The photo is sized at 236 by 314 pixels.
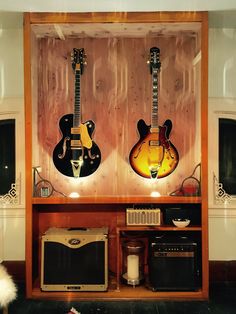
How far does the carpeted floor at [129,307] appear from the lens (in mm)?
3129

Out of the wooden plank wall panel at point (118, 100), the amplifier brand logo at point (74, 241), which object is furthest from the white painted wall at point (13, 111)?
the amplifier brand logo at point (74, 241)

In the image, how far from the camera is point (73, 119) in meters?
3.88

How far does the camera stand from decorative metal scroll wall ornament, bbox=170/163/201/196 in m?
3.54

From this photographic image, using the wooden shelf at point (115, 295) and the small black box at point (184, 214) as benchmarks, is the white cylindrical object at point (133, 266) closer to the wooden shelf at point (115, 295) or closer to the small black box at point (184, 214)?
the wooden shelf at point (115, 295)

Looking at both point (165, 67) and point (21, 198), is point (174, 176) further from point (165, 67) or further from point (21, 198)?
point (21, 198)

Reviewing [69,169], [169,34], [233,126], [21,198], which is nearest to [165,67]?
[169,34]

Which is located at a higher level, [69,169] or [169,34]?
[169,34]

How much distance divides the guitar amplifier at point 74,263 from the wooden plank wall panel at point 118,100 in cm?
68

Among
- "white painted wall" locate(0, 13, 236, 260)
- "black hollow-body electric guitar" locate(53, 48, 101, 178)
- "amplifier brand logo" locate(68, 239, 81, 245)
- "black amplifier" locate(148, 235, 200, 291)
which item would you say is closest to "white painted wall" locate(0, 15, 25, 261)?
"white painted wall" locate(0, 13, 236, 260)

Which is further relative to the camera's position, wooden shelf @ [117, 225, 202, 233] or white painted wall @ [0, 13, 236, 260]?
white painted wall @ [0, 13, 236, 260]

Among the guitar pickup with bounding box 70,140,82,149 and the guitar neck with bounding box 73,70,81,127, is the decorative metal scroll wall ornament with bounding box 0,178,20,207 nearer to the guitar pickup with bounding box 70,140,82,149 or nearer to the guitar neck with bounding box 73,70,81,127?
the guitar pickup with bounding box 70,140,82,149

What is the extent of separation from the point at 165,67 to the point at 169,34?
33cm

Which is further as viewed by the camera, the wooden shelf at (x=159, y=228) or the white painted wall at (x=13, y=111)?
the white painted wall at (x=13, y=111)

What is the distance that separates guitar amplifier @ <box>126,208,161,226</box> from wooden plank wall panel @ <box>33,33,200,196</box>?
471mm
